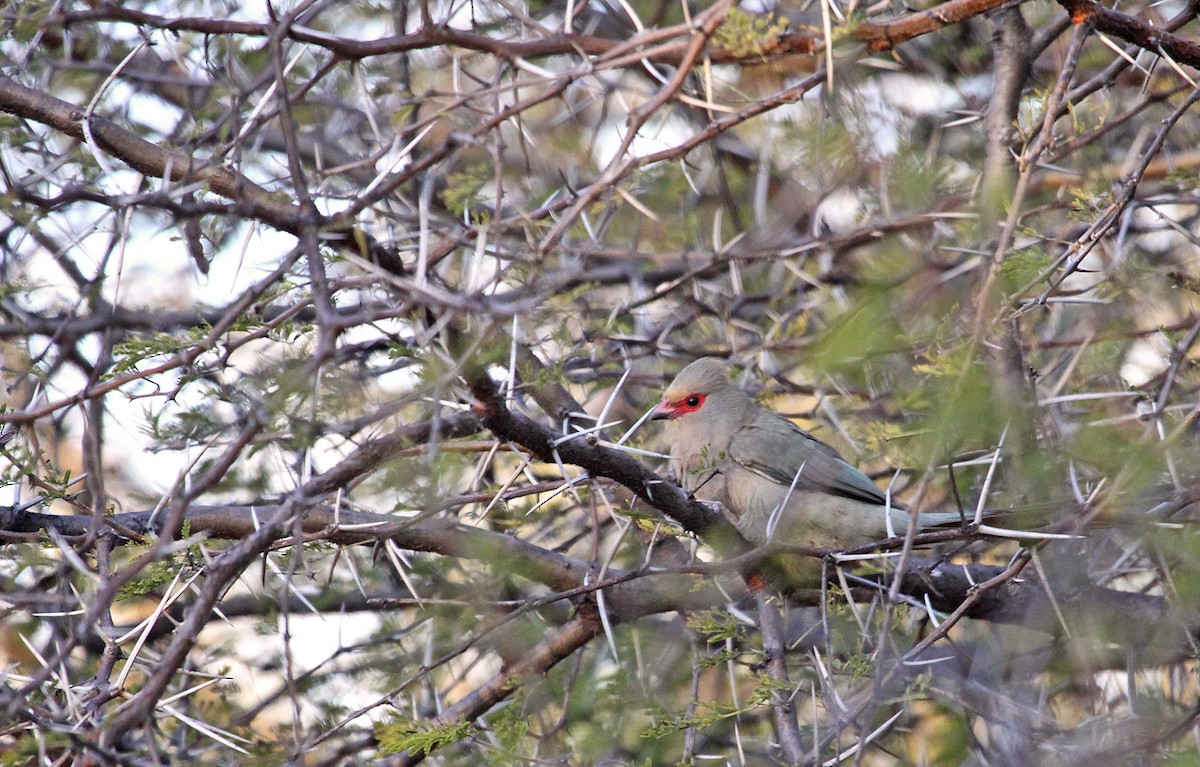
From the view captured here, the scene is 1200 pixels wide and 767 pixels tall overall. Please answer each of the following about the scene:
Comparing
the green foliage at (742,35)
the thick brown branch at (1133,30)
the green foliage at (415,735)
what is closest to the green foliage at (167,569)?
the green foliage at (415,735)

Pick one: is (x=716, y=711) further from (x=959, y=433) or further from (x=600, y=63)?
(x=600, y=63)

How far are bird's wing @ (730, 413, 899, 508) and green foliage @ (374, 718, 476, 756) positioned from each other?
242cm

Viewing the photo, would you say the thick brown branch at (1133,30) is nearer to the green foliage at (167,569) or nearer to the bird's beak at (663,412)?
the bird's beak at (663,412)

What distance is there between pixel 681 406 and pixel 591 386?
0.68 meters

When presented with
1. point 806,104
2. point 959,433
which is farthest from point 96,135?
point 806,104

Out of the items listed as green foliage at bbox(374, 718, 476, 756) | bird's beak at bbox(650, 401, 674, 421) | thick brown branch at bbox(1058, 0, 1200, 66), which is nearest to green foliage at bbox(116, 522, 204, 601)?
green foliage at bbox(374, 718, 476, 756)

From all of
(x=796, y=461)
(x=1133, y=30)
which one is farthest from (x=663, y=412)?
(x=1133, y=30)

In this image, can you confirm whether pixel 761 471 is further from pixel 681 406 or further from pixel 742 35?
pixel 742 35

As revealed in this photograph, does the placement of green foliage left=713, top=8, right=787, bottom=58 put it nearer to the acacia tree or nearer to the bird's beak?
the acacia tree

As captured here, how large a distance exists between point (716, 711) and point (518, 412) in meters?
1.48

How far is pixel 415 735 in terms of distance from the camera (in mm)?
3697

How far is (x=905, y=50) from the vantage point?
6918 millimetres

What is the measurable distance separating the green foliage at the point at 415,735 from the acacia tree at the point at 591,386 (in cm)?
5

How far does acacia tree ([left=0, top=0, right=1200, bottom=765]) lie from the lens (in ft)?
9.64
